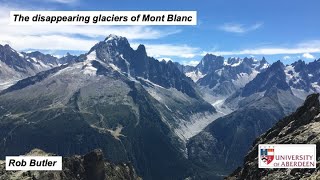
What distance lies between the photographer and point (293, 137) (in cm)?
12875

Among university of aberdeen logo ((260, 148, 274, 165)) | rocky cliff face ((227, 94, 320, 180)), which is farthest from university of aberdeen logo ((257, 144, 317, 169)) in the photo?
rocky cliff face ((227, 94, 320, 180))

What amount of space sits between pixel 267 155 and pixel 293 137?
3205cm

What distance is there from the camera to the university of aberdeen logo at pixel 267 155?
97.6 meters

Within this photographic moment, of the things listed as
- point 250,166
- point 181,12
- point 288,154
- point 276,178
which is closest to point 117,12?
point 181,12

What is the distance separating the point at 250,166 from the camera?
131875mm

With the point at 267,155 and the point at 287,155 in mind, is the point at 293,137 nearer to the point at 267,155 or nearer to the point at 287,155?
the point at 267,155

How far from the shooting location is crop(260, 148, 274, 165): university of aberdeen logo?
97.6 meters

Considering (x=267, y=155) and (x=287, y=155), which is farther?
(x=267, y=155)

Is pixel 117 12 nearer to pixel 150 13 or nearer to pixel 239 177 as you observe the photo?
pixel 150 13

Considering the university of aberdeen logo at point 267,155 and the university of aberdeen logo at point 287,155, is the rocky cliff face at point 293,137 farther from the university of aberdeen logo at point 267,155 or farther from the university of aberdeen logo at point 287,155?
the university of aberdeen logo at point 267,155

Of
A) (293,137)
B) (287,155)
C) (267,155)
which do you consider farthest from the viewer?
(293,137)

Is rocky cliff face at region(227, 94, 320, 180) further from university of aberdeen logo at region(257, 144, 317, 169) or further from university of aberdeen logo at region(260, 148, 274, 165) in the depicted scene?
university of aberdeen logo at region(260, 148, 274, 165)

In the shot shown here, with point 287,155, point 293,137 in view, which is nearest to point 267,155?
point 287,155

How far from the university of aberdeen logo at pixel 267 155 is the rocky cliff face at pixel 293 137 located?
8.09 meters
